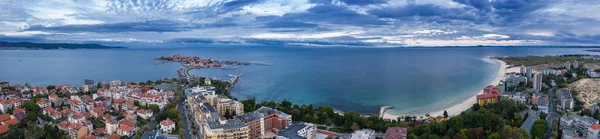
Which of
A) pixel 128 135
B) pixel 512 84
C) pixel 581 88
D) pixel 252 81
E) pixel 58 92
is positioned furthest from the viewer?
pixel 252 81

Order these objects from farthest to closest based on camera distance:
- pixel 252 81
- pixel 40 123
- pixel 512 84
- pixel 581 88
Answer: pixel 252 81 < pixel 512 84 < pixel 581 88 < pixel 40 123

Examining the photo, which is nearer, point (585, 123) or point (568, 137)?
point (568, 137)

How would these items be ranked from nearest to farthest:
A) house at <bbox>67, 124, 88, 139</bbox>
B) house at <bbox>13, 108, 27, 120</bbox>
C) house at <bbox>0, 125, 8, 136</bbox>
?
house at <bbox>67, 124, 88, 139</bbox>, house at <bbox>0, 125, 8, 136</bbox>, house at <bbox>13, 108, 27, 120</bbox>

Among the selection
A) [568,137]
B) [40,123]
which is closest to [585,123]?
[568,137]

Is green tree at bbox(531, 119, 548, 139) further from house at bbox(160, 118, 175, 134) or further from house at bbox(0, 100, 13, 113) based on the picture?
house at bbox(0, 100, 13, 113)

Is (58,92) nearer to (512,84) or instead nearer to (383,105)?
(383,105)

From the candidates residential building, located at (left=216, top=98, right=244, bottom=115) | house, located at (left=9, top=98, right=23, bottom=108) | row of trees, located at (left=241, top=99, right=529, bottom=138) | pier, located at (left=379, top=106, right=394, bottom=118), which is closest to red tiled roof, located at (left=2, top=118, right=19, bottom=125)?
house, located at (left=9, top=98, right=23, bottom=108)
